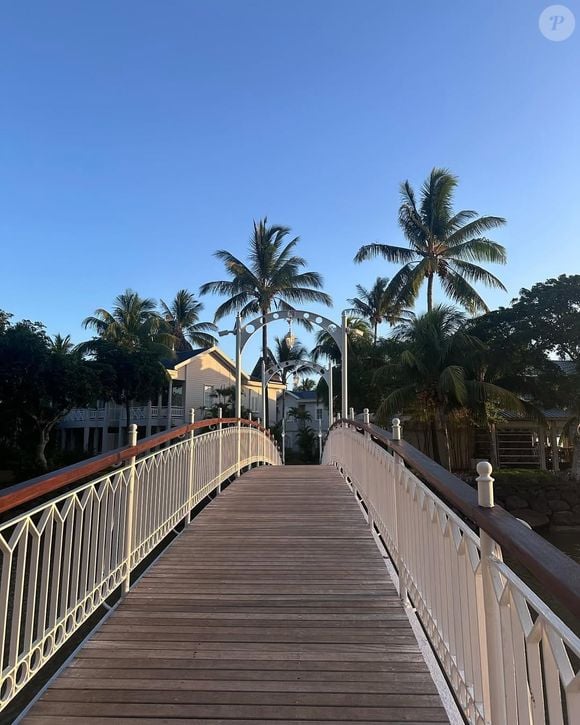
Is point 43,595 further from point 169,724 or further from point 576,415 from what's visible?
point 576,415

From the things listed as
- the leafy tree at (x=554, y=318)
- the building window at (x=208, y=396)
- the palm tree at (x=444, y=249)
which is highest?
the palm tree at (x=444, y=249)

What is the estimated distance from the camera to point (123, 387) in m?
26.1

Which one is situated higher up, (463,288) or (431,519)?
(463,288)

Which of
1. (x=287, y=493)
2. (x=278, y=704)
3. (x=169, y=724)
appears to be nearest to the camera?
(x=169, y=724)

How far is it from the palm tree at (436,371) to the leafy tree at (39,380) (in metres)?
13.0

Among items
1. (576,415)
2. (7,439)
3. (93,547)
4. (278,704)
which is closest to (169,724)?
(278,704)

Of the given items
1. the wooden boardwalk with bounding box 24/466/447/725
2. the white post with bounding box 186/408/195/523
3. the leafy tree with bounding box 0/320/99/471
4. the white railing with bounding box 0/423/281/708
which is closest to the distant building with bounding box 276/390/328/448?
the leafy tree with bounding box 0/320/99/471

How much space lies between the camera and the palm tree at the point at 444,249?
2391 cm

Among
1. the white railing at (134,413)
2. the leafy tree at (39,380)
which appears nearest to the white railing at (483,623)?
the leafy tree at (39,380)

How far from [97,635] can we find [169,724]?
1.11 meters

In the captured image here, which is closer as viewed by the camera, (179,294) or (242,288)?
(242,288)

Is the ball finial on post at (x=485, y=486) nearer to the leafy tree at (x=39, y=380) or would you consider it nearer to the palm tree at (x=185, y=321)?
the leafy tree at (x=39, y=380)

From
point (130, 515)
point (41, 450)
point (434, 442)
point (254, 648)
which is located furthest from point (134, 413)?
point (254, 648)

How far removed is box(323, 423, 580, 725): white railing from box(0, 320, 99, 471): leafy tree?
20.3m
